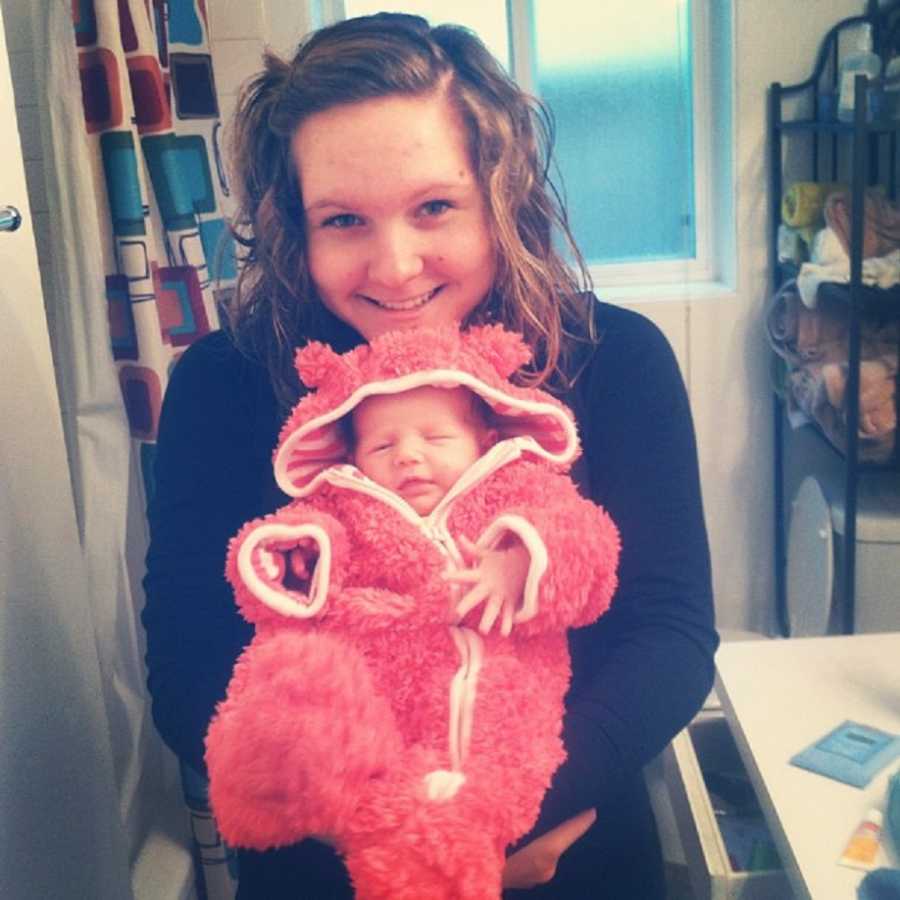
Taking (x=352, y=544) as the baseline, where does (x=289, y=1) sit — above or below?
above

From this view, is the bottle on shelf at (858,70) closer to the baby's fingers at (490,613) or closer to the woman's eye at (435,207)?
the woman's eye at (435,207)

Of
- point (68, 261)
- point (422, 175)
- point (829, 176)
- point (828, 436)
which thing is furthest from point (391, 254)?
point (829, 176)

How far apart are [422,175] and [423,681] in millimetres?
400

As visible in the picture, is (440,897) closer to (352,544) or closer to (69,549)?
(352,544)

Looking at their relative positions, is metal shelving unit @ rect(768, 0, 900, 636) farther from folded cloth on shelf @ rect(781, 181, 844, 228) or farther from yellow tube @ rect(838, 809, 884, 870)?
yellow tube @ rect(838, 809, 884, 870)

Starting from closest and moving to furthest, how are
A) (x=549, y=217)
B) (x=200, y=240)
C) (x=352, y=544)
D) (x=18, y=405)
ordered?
(x=352, y=544) → (x=549, y=217) → (x=18, y=405) → (x=200, y=240)

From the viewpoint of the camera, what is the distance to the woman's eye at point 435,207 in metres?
0.86

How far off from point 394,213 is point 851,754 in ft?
2.08

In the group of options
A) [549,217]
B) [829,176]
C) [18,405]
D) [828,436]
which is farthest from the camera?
[829,176]

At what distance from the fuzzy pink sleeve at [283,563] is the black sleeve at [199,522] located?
113mm

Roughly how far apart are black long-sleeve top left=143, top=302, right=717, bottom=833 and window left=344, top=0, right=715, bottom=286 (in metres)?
1.21

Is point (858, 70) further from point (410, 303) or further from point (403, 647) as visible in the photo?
point (403, 647)

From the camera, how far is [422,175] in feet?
2.76

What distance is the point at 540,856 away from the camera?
77cm
